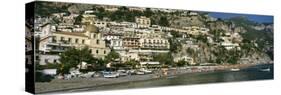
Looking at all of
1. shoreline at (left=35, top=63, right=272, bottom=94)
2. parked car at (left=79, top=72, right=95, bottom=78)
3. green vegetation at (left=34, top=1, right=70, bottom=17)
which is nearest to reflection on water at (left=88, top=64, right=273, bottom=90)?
shoreline at (left=35, top=63, right=272, bottom=94)

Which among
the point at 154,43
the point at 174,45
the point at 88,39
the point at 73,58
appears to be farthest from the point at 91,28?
the point at 174,45

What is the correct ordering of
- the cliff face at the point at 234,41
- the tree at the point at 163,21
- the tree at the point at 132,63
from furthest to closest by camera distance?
the cliff face at the point at 234,41
the tree at the point at 163,21
the tree at the point at 132,63

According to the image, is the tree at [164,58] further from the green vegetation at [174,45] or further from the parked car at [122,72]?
the parked car at [122,72]

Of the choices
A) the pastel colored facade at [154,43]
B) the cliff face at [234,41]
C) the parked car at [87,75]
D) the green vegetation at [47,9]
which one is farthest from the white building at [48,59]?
the cliff face at [234,41]

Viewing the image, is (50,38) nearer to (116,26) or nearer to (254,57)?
(116,26)

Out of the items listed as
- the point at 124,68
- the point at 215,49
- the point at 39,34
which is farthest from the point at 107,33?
the point at 215,49

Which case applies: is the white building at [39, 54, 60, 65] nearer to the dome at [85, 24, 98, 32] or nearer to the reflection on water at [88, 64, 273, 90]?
the dome at [85, 24, 98, 32]

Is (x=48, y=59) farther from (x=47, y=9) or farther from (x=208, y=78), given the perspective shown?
(x=208, y=78)
